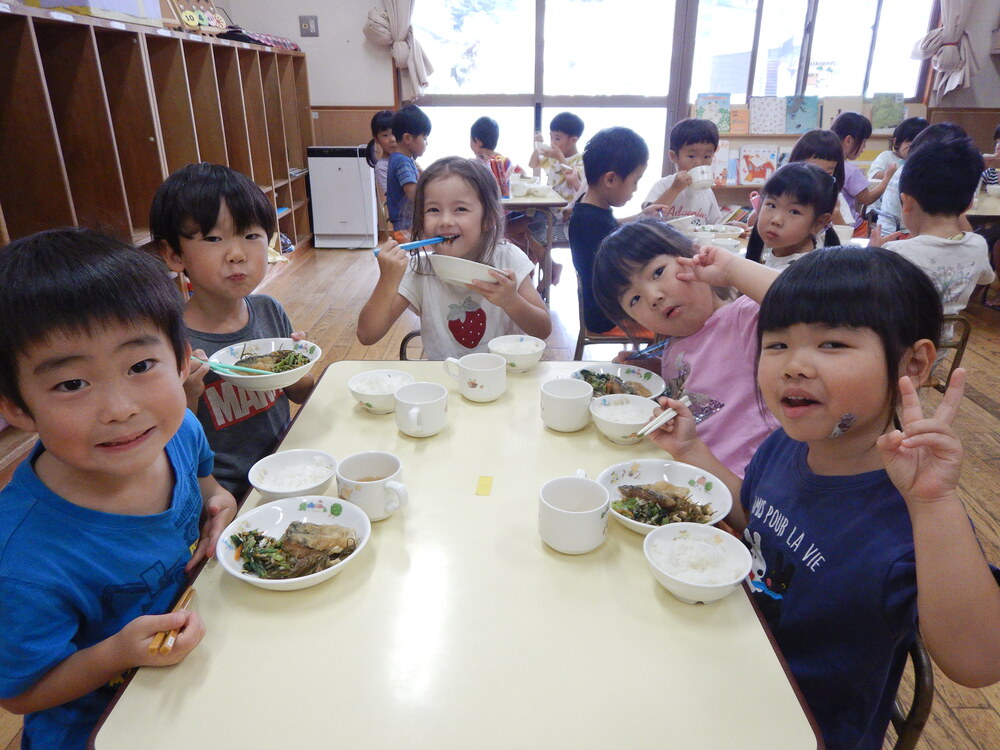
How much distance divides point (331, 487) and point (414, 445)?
195 millimetres

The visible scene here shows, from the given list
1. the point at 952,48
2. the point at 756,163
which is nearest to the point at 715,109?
the point at 756,163

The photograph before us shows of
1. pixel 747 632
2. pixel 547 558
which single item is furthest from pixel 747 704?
pixel 547 558

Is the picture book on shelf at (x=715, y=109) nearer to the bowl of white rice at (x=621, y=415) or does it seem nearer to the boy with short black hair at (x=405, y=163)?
the boy with short black hair at (x=405, y=163)

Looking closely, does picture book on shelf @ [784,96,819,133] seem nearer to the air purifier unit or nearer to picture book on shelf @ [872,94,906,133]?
picture book on shelf @ [872,94,906,133]

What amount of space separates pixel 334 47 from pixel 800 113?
4702 mm

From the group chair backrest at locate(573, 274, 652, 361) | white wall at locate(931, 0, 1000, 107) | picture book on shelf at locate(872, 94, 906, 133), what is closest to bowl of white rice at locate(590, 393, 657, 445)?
chair backrest at locate(573, 274, 652, 361)

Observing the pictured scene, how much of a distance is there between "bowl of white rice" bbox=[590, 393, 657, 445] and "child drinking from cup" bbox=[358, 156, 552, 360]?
437 millimetres

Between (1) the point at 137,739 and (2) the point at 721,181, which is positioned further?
(2) the point at 721,181

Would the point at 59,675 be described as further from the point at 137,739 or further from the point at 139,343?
the point at 139,343

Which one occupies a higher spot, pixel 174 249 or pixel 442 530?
pixel 174 249

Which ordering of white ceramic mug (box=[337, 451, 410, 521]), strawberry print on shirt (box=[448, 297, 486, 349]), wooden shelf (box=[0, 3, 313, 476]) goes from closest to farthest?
white ceramic mug (box=[337, 451, 410, 521]) < strawberry print on shirt (box=[448, 297, 486, 349]) < wooden shelf (box=[0, 3, 313, 476])

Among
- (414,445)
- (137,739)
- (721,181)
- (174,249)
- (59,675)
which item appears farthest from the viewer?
(721,181)

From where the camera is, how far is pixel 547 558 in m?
0.90

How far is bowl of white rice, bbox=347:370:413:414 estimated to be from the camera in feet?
4.30
